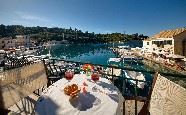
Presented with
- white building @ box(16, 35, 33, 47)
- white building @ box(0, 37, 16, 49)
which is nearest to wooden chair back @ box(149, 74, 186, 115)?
white building @ box(0, 37, 16, 49)

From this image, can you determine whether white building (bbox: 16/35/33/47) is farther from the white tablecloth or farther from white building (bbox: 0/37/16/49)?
the white tablecloth

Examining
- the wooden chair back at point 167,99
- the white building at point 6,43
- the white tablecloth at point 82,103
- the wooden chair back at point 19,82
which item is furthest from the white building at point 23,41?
the wooden chair back at point 167,99

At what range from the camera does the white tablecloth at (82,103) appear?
2.88 m

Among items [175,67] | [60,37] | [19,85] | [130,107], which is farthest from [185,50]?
[60,37]

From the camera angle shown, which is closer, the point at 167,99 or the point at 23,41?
the point at 167,99

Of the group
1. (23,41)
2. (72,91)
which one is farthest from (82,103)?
(23,41)

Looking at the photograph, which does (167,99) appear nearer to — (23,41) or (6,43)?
(6,43)

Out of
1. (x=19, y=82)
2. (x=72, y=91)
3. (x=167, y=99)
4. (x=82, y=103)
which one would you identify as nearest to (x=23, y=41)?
(x=19, y=82)

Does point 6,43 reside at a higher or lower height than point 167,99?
higher

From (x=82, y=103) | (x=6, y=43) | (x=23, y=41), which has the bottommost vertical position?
(x=82, y=103)

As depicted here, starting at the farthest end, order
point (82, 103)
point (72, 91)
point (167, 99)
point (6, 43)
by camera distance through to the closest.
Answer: point (6, 43) < point (72, 91) < point (82, 103) < point (167, 99)

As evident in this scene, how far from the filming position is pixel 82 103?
3061mm

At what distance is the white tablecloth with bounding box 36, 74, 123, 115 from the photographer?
2877mm

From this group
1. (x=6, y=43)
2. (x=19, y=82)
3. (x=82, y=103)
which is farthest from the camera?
(x=6, y=43)
